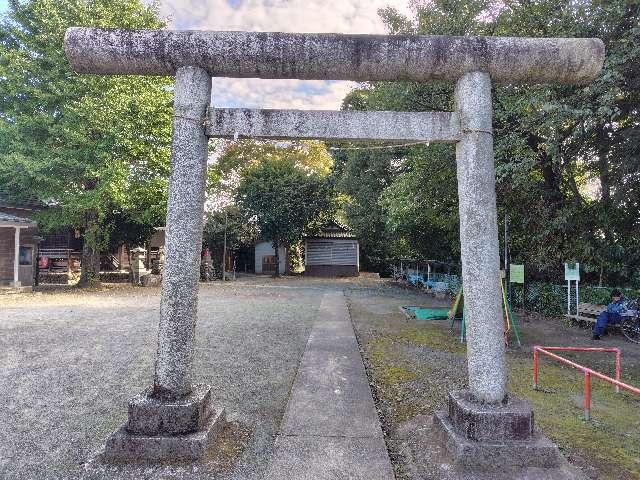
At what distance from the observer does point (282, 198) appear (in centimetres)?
2553

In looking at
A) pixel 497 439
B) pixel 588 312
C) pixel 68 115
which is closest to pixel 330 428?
pixel 497 439

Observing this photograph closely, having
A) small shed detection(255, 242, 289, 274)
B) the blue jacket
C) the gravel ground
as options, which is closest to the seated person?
the blue jacket

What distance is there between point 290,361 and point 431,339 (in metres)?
3.57

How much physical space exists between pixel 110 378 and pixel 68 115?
43.6 feet

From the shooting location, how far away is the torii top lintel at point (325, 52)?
12.4 ft

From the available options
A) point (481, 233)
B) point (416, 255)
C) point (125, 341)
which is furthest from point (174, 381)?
point (416, 255)

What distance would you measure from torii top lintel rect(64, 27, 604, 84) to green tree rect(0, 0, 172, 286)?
1300cm

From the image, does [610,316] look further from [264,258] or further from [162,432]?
[264,258]

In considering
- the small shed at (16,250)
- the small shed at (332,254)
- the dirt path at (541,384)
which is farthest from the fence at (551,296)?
the small shed at (16,250)

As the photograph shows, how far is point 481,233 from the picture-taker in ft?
12.0

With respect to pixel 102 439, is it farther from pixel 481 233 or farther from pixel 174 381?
pixel 481 233

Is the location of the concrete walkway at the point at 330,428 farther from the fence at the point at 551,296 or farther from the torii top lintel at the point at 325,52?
the fence at the point at 551,296

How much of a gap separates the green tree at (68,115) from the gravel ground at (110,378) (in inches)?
223

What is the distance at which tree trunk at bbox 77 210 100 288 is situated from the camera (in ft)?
61.1
